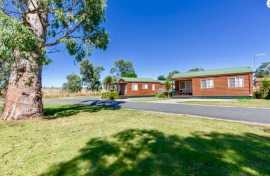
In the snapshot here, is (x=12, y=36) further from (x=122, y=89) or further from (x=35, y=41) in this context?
(x=122, y=89)

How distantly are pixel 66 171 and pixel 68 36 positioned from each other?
7.42 metres

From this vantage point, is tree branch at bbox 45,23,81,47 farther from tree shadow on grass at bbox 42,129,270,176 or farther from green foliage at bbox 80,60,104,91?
green foliage at bbox 80,60,104,91

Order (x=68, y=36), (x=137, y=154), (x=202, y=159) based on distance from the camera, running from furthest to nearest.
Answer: (x=68, y=36)
(x=137, y=154)
(x=202, y=159)

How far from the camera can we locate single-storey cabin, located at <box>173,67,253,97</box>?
856 inches

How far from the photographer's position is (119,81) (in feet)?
115

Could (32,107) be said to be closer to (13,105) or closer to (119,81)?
(13,105)

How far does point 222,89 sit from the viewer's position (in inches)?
928

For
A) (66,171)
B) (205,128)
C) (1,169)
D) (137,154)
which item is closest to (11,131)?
(1,169)

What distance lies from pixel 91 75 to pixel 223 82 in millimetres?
31753

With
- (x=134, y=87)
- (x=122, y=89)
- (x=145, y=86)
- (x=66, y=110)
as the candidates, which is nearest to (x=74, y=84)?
(x=122, y=89)

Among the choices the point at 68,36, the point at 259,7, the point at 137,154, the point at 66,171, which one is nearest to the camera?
the point at 66,171

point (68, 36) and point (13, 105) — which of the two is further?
point (68, 36)

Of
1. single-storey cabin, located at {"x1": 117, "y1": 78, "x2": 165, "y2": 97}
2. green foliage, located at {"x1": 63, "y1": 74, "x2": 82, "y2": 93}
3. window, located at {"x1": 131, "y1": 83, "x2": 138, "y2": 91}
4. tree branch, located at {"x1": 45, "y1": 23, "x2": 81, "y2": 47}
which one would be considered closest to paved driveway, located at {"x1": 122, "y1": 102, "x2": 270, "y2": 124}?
tree branch, located at {"x1": 45, "y1": 23, "x2": 81, "y2": 47}

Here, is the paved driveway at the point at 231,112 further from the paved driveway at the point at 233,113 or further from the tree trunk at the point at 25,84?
the tree trunk at the point at 25,84
